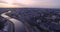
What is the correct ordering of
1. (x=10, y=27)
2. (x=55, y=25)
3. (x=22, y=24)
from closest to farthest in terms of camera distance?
(x=10, y=27) → (x=22, y=24) → (x=55, y=25)

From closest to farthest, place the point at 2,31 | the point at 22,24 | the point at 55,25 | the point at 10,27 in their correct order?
the point at 2,31, the point at 10,27, the point at 22,24, the point at 55,25

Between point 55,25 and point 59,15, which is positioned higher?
point 59,15

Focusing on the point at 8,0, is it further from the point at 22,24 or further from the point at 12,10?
the point at 22,24

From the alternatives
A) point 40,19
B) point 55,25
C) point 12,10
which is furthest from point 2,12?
point 55,25

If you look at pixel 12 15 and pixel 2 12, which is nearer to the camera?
pixel 2 12

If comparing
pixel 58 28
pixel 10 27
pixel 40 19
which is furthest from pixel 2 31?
pixel 58 28

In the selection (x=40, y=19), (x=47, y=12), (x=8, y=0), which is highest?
(x=8, y=0)

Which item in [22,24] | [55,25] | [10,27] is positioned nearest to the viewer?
[10,27]

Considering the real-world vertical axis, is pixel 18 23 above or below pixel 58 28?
above

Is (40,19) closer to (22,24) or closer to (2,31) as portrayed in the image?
(22,24)

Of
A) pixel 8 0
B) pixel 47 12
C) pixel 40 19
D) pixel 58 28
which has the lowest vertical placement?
pixel 58 28
